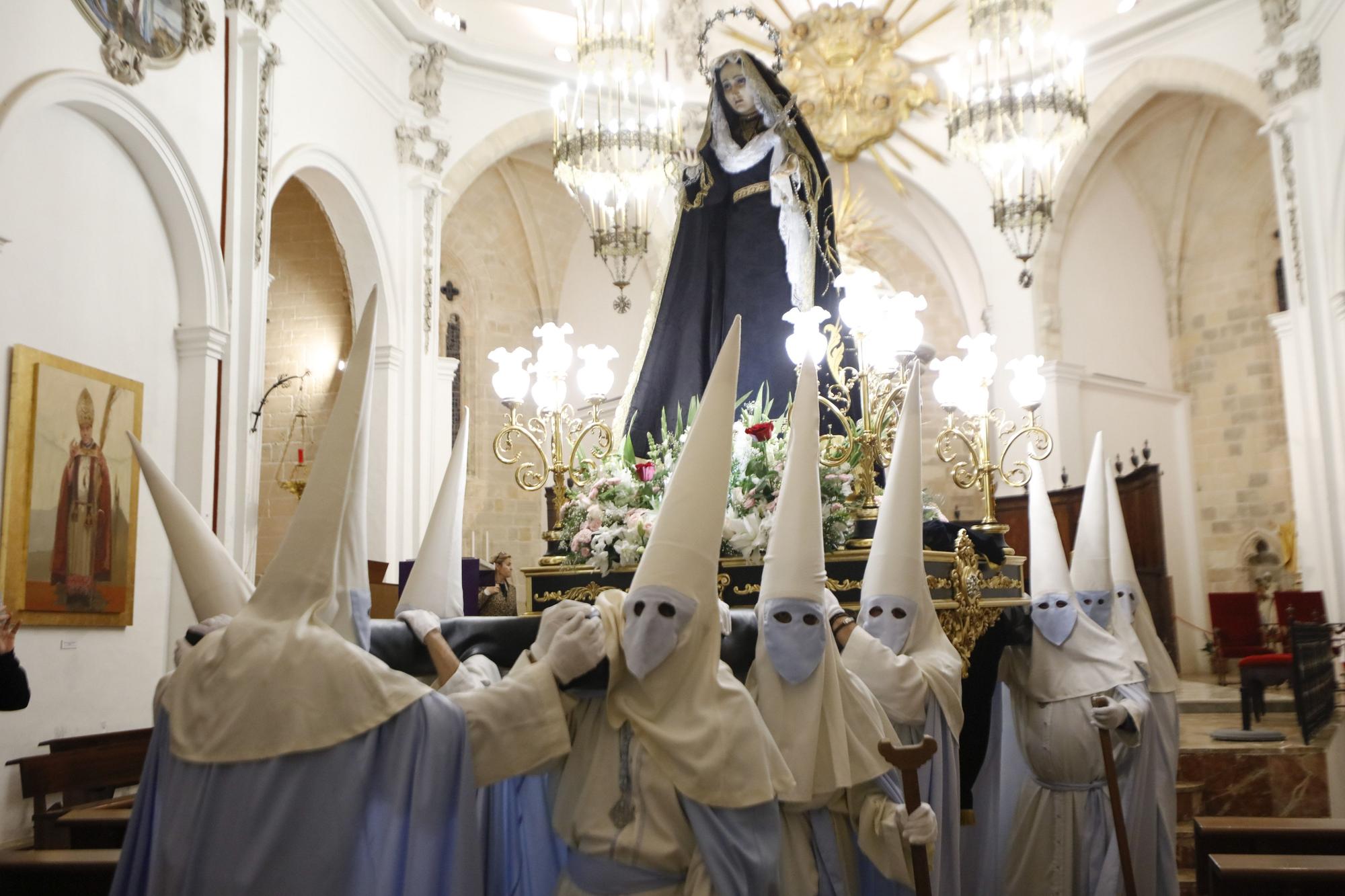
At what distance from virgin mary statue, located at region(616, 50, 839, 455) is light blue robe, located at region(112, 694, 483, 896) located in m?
3.98

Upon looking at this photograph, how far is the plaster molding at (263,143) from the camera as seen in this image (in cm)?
925

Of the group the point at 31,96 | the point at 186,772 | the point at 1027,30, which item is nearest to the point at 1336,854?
the point at 186,772

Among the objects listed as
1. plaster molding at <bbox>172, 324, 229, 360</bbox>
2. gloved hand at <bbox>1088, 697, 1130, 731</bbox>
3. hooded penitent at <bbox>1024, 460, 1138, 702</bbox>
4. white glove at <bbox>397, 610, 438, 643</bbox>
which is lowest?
gloved hand at <bbox>1088, 697, 1130, 731</bbox>

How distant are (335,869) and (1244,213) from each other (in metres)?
15.2

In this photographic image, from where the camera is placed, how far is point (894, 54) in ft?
45.7

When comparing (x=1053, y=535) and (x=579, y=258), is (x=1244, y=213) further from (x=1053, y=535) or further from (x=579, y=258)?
(x=1053, y=535)

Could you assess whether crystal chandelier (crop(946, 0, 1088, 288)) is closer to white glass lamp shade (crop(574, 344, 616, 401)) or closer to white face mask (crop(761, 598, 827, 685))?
white glass lamp shade (crop(574, 344, 616, 401))

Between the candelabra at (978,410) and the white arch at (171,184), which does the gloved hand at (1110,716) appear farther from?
the white arch at (171,184)

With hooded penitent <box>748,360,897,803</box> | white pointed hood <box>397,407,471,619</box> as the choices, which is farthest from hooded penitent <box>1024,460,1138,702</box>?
white pointed hood <box>397,407,471,619</box>

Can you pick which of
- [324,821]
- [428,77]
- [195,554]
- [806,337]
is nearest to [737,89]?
[806,337]

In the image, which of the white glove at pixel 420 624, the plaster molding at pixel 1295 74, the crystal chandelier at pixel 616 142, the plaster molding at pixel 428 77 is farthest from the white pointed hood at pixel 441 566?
the plaster molding at pixel 1295 74

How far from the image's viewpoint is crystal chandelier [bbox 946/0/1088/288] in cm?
1109

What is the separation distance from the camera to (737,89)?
23.3ft

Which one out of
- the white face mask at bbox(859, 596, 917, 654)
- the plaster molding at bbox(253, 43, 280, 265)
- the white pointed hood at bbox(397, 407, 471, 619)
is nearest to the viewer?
the white face mask at bbox(859, 596, 917, 654)
